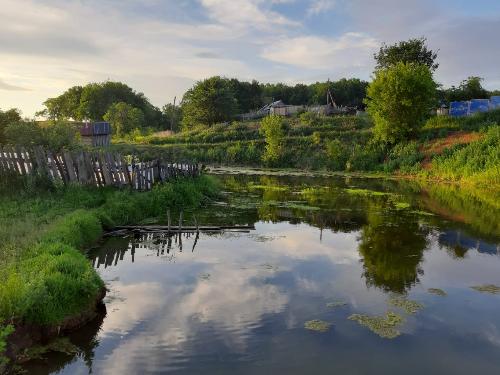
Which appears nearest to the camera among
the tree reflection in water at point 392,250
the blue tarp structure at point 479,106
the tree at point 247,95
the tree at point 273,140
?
the tree reflection in water at point 392,250

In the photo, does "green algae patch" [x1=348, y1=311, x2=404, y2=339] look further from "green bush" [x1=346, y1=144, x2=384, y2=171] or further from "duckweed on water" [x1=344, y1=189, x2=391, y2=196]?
"green bush" [x1=346, y1=144, x2=384, y2=171]

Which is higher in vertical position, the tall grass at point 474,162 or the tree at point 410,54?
the tree at point 410,54

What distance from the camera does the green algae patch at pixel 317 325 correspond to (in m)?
8.59

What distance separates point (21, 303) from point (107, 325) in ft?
5.92

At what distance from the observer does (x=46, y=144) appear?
25422 mm

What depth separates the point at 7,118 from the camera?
2933 centimetres

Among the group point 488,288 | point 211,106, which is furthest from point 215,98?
point 488,288

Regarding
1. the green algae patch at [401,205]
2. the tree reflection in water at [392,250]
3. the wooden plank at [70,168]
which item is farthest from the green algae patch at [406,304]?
the green algae patch at [401,205]

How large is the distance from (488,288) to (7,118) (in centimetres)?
2896

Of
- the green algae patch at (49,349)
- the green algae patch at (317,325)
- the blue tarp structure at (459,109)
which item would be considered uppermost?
the blue tarp structure at (459,109)

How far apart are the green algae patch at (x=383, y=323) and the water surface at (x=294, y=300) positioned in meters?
0.09

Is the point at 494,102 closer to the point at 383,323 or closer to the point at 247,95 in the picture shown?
the point at 383,323

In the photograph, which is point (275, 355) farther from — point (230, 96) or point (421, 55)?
point (230, 96)

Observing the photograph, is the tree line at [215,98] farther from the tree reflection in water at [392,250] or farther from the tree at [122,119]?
the tree reflection in water at [392,250]
